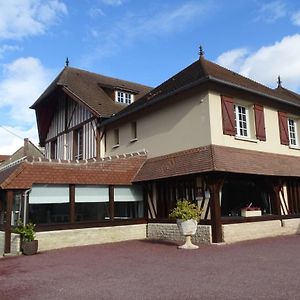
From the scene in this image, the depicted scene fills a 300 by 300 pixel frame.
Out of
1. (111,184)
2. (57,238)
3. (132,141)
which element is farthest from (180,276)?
(132,141)

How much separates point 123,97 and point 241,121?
326 inches

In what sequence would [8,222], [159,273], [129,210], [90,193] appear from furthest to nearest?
1. [129,210]
2. [90,193]
3. [8,222]
4. [159,273]

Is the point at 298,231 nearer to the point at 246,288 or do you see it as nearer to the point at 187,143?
the point at 187,143

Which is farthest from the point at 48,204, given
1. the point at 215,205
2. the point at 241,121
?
the point at 241,121

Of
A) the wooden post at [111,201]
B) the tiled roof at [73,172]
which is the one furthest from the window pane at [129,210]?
the tiled roof at [73,172]

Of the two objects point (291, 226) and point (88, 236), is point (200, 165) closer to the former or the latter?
point (88, 236)

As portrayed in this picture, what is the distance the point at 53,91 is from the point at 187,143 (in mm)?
10041

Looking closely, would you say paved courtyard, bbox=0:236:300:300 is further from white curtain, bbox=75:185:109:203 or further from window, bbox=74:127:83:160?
window, bbox=74:127:83:160

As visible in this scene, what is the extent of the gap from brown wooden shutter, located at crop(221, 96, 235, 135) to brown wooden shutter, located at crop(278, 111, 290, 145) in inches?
123

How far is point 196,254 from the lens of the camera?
9953 millimetres

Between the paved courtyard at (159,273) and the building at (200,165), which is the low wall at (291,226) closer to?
the building at (200,165)

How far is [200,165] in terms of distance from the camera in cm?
1238

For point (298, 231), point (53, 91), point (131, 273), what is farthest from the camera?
point (53, 91)

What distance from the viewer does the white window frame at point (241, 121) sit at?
14251 millimetres
